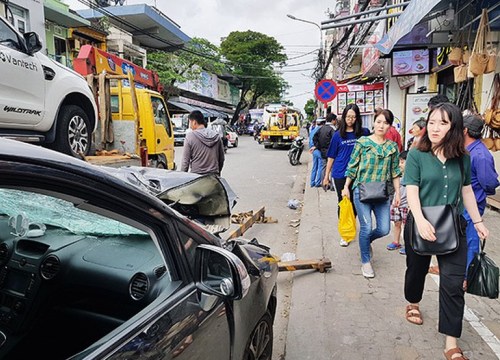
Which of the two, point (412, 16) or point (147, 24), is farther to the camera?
point (147, 24)

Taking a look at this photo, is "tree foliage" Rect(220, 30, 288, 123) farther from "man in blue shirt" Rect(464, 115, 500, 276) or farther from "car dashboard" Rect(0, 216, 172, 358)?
"car dashboard" Rect(0, 216, 172, 358)

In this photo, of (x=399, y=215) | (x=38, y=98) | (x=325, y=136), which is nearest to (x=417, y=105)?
(x=325, y=136)

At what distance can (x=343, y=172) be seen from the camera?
5.05 meters

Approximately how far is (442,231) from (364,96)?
10.9 metres

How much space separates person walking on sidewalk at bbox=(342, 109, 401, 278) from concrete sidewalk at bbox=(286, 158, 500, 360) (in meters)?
0.35

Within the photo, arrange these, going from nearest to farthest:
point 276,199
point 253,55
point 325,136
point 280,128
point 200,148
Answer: point 200,148 < point 325,136 < point 276,199 < point 280,128 < point 253,55

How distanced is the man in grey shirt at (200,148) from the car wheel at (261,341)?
3.57 meters

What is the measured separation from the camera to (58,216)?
2.09m

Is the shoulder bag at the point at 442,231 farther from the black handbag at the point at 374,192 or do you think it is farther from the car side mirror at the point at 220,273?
the car side mirror at the point at 220,273

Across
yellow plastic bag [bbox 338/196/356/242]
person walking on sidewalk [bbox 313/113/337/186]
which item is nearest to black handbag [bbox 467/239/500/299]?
yellow plastic bag [bbox 338/196/356/242]

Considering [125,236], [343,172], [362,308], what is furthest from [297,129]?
[125,236]

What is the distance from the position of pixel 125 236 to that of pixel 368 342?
6.48 ft

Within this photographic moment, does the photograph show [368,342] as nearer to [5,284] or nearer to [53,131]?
[5,284]

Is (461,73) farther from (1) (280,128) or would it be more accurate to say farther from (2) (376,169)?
(1) (280,128)
